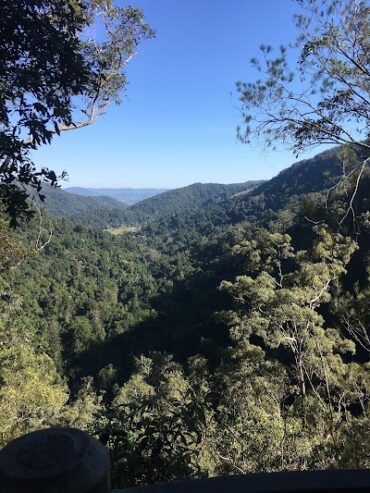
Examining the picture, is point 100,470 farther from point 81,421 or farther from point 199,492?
point 81,421

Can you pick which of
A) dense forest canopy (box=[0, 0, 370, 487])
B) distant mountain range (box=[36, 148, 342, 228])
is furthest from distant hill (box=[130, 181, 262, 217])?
dense forest canopy (box=[0, 0, 370, 487])

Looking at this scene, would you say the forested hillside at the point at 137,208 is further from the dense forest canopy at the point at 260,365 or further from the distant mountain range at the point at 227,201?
the dense forest canopy at the point at 260,365

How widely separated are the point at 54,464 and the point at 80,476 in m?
0.06

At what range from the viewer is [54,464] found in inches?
33.3

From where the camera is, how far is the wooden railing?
0.82 metres

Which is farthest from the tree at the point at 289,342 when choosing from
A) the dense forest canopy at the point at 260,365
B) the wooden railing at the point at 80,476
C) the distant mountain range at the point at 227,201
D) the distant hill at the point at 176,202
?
the distant hill at the point at 176,202

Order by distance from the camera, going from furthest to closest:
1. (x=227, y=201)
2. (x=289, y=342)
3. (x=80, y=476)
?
1. (x=227, y=201)
2. (x=289, y=342)
3. (x=80, y=476)

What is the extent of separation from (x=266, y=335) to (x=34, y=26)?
8430 millimetres

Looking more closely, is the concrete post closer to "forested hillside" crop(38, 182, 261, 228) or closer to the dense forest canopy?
the dense forest canopy

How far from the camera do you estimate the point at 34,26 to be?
2389mm

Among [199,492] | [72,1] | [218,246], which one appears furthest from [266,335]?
[218,246]

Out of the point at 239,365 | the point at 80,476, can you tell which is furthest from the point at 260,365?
the point at 80,476

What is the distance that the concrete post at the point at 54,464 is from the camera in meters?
0.82

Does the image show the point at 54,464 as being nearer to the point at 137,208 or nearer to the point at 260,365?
the point at 260,365
